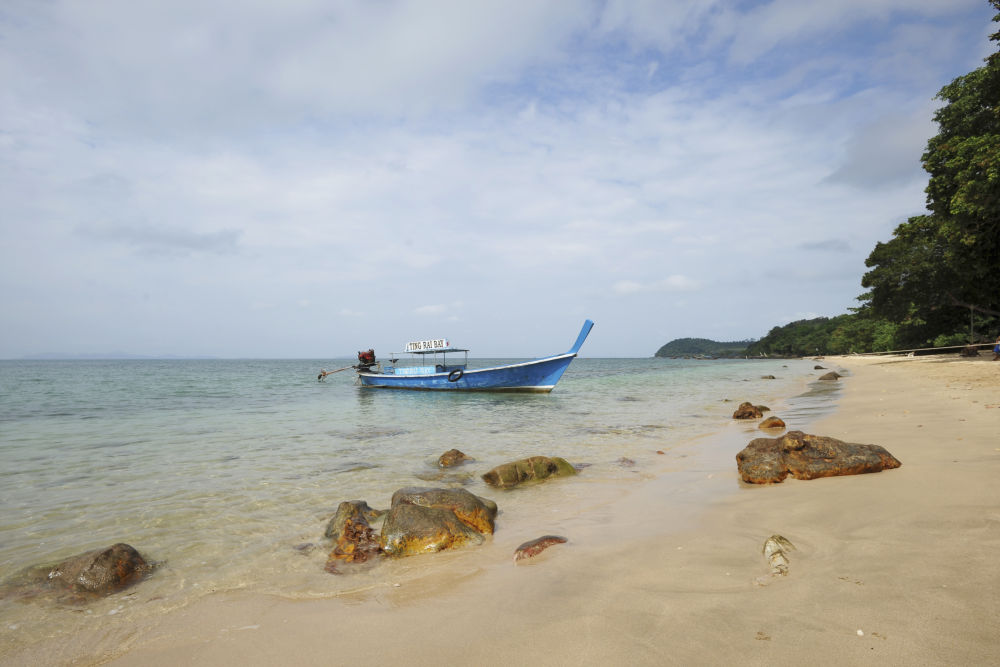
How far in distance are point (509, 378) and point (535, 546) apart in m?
24.6

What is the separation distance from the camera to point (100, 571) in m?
4.39

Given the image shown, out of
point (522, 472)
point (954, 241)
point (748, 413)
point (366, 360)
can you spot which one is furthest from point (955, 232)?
point (366, 360)

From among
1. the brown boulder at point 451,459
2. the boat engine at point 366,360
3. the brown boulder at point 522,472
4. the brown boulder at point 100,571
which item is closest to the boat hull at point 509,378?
the boat engine at point 366,360

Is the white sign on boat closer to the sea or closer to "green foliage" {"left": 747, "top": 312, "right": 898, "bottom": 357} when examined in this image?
the sea

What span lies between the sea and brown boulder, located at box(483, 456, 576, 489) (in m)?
0.28

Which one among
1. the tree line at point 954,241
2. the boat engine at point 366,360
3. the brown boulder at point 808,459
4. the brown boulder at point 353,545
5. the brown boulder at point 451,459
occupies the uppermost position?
the tree line at point 954,241

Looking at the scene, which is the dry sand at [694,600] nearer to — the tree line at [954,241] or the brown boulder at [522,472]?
the brown boulder at [522,472]

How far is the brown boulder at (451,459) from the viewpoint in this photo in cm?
955

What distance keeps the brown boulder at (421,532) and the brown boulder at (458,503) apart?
141 millimetres

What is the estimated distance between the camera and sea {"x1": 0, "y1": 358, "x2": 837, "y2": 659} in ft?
14.4

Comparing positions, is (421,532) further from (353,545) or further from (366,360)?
(366,360)

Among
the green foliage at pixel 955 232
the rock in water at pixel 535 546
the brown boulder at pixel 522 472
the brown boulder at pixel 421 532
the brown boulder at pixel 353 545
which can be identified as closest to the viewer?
the rock in water at pixel 535 546

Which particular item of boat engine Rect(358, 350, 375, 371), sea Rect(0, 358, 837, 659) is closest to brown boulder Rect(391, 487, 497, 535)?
sea Rect(0, 358, 837, 659)

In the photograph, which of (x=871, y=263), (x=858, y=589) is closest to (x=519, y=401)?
(x=858, y=589)
